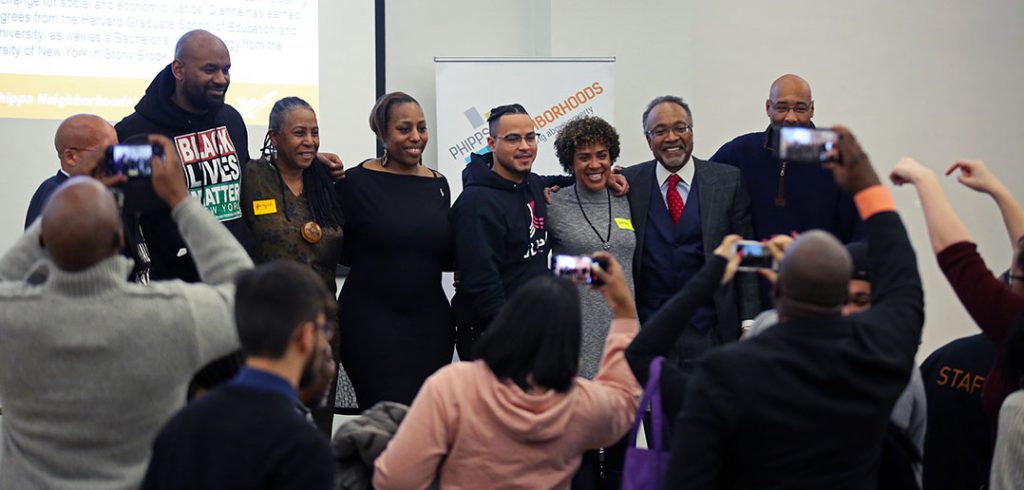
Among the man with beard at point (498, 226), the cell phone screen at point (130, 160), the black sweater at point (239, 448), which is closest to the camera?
the black sweater at point (239, 448)

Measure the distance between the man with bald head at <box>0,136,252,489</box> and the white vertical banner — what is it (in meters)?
3.86

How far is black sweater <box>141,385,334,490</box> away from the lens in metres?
1.80

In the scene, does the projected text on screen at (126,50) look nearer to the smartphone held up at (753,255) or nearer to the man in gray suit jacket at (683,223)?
the man in gray suit jacket at (683,223)

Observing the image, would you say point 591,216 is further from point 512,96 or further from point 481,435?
point 512,96

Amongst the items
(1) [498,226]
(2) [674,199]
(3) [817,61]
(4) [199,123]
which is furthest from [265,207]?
(3) [817,61]

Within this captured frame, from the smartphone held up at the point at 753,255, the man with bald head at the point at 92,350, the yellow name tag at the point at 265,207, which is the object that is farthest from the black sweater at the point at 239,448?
the yellow name tag at the point at 265,207

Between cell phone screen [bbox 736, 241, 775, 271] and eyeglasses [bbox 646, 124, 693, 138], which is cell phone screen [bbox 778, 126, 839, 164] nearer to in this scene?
cell phone screen [bbox 736, 241, 775, 271]

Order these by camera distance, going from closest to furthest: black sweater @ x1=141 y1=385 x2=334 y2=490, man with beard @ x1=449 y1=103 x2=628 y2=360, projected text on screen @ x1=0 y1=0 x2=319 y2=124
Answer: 1. black sweater @ x1=141 y1=385 x2=334 y2=490
2. man with beard @ x1=449 y1=103 x2=628 y2=360
3. projected text on screen @ x1=0 y1=0 x2=319 y2=124

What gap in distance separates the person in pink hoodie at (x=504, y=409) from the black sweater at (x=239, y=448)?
0.62m

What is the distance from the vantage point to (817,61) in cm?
696

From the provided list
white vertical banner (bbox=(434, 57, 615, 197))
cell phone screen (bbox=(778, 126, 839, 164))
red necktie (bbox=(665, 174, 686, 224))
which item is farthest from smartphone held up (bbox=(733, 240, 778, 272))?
white vertical banner (bbox=(434, 57, 615, 197))

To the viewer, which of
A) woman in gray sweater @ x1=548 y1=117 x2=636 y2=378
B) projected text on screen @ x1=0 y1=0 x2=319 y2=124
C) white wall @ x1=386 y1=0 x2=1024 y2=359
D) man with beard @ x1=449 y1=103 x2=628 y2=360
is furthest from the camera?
white wall @ x1=386 y1=0 x2=1024 y2=359

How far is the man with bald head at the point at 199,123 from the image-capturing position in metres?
3.69

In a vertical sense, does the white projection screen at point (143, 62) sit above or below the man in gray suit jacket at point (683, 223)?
above
